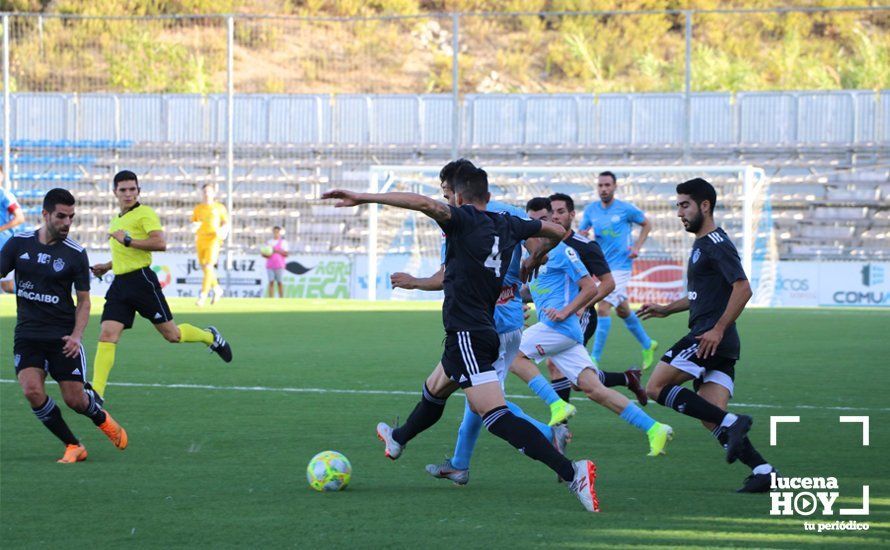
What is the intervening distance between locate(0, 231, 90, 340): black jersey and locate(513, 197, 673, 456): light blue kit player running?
117 inches

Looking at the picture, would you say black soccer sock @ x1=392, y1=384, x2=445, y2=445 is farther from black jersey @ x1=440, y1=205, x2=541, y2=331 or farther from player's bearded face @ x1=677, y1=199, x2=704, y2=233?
player's bearded face @ x1=677, y1=199, x2=704, y2=233

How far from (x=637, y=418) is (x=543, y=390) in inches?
29.3

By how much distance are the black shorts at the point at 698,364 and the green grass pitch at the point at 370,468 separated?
56cm

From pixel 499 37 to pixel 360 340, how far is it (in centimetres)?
2954

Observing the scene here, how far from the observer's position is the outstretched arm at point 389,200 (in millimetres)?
5875

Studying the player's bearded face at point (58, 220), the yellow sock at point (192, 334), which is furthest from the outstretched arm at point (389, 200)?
the yellow sock at point (192, 334)

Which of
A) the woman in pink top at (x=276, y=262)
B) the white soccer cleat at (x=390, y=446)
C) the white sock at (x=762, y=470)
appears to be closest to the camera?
the white sock at (x=762, y=470)

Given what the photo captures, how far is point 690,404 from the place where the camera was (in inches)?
293

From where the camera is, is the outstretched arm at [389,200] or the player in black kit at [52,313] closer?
the outstretched arm at [389,200]

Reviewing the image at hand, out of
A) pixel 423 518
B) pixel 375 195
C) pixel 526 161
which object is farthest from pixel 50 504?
pixel 526 161

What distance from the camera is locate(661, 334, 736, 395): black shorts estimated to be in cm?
762

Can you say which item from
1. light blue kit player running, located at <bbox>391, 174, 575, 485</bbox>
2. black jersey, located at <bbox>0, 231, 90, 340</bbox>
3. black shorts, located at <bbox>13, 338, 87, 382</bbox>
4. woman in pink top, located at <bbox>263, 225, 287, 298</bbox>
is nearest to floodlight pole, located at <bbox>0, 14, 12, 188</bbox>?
woman in pink top, located at <bbox>263, 225, 287, 298</bbox>

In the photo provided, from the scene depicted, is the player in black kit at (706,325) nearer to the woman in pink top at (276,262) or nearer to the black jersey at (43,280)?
the black jersey at (43,280)

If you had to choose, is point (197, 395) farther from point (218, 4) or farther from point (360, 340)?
point (218, 4)
